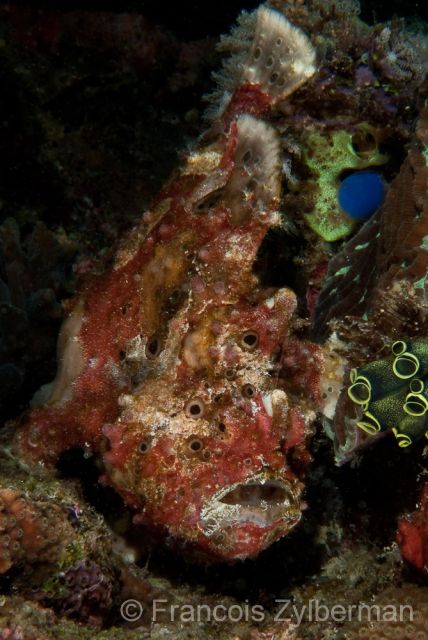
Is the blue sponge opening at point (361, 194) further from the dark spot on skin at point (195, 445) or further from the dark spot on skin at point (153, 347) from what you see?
the dark spot on skin at point (195, 445)

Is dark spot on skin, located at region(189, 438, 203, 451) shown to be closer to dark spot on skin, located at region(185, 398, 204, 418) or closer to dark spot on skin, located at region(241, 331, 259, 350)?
dark spot on skin, located at region(185, 398, 204, 418)

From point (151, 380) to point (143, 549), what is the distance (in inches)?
44.4

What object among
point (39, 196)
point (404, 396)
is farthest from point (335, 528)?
point (39, 196)

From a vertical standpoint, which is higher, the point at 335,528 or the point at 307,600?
the point at 307,600

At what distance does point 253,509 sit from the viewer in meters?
2.90

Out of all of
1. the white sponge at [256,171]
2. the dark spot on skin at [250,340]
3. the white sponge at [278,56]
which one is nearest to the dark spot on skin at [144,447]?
the dark spot on skin at [250,340]

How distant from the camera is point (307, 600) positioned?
3305 millimetres

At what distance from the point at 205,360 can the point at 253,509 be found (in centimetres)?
84

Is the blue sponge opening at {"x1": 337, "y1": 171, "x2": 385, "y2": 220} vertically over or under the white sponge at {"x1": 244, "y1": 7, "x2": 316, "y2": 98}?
under

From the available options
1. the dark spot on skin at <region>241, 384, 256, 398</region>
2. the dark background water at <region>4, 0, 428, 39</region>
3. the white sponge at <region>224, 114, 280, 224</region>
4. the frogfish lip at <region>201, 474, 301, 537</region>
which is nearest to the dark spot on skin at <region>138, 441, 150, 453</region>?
the frogfish lip at <region>201, 474, 301, 537</region>

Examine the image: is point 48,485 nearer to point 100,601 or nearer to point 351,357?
point 100,601

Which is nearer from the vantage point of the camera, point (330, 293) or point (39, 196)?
point (330, 293)

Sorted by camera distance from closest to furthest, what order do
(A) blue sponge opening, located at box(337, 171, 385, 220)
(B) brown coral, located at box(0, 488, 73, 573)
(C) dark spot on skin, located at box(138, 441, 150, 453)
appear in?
(B) brown coral, located at box(0, 488, 73, 573) < (C) dark spot on skin, located at box(138, 441, 150, 453) < (A) blue sponge opening, located at box(337, 171, 385, 220)

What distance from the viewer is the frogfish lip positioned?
2.88 m
